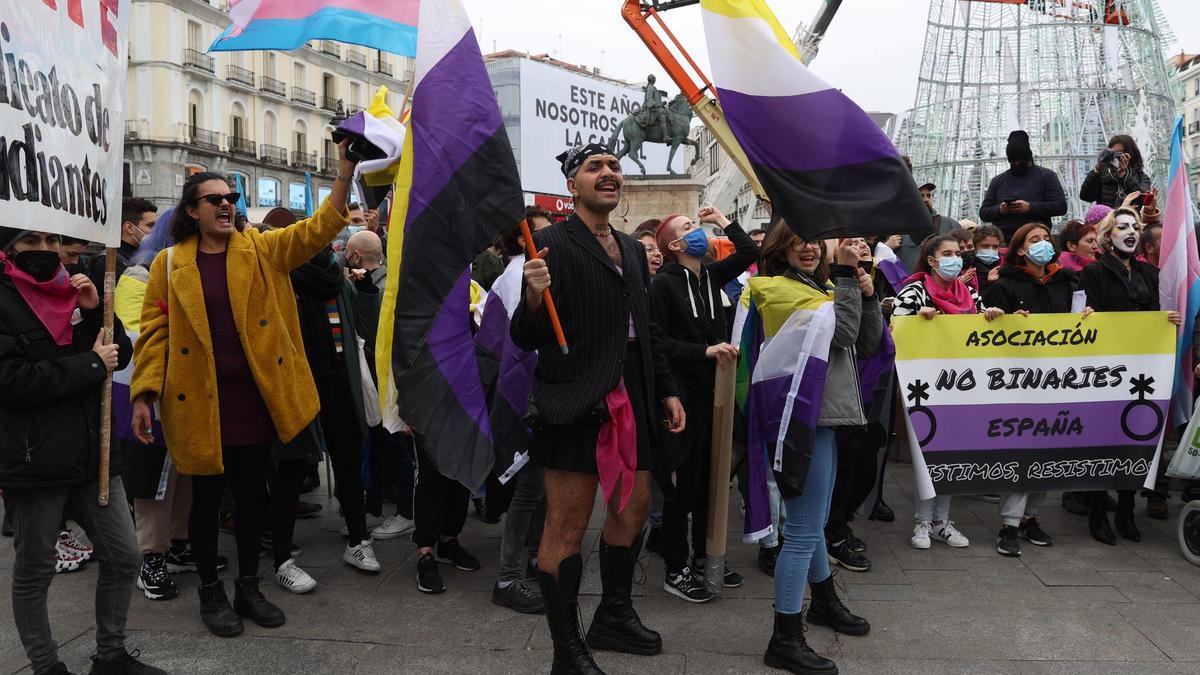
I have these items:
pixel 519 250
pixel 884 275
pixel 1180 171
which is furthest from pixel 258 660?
pixel 1180 171

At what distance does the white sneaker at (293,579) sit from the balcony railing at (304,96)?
5314cm

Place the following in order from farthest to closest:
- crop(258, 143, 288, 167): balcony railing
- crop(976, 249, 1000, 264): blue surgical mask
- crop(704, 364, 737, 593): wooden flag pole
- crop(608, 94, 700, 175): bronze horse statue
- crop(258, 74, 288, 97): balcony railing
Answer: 1. crop(258, 143, 288, 167): balcony railing
2. crop(258, 74, 288, 97): balcony railing
3. crop(608, 94, 700, 175): bronze horse statue
4. crop(976, 249, 1000, 264): blue surgical mask
5. crop(704, 364, 737, 593): wooden flag pole

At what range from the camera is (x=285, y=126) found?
53.2m

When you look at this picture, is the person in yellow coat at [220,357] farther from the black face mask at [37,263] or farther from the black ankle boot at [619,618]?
the black ankle boot at [619,618]

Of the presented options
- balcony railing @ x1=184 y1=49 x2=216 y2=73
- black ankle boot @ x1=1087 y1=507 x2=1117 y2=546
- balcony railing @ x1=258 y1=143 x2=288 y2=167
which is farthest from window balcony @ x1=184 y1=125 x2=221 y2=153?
black ankle boot @ x1=1087 y1=507 x2=1117 y2=546

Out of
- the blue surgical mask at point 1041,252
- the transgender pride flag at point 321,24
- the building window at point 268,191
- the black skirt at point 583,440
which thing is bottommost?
the black skirt at point 583,440

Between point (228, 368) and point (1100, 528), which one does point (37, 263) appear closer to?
point (228, 368)

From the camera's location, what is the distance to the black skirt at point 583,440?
3385mm

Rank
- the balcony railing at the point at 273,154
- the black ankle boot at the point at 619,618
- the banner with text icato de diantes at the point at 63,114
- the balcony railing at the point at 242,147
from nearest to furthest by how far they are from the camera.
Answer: the banner with text icato de diantes at the point at 63,114, the black ankle boot at the point at 619,618, the balcony railing at the point at 242,147, the balcony railing at the point at 273,154

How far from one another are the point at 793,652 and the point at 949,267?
9.26 ft

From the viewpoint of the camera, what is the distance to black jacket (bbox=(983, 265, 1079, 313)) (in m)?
5.55

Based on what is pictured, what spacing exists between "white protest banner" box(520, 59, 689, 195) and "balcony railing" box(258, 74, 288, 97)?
33.1 metres

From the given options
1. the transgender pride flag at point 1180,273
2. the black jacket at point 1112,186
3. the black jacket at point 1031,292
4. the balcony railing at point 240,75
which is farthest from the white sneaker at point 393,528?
the balcony railing at point 240,75

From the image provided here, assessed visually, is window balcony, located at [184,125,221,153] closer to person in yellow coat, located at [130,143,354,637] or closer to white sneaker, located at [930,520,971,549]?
person in yellow coat, located at [130,143,354,637]
